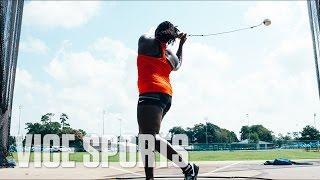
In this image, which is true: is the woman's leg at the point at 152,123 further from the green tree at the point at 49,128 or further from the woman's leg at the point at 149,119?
the green tree at the point at 49,128

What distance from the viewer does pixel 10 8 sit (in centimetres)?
948

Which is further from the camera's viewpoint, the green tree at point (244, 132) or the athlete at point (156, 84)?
the green tree at point (244, 132)

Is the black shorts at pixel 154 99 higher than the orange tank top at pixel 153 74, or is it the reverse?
the orange tank top at pixel 153 74

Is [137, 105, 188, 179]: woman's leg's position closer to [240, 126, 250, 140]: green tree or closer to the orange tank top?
the orange tank top

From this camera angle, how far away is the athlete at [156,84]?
133 inches

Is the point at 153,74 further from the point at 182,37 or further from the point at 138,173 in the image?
the point at 138,173

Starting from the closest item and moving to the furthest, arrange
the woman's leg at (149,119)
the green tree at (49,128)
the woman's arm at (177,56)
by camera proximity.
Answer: the woman's leg at (149,119) < the woman's arm at (177,56) < the green tree at (49,128)

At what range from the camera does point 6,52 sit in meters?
9.34

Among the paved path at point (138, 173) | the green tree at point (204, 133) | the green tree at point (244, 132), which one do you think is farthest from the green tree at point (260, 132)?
the paved path at point (138, 173)

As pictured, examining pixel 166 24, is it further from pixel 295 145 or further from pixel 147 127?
pixel 295 145

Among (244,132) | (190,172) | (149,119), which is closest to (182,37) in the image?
(149,119)

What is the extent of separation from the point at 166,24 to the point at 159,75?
20.3 inches

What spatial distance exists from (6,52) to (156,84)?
6.99m

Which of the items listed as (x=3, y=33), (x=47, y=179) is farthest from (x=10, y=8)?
(x=47, y=179)
